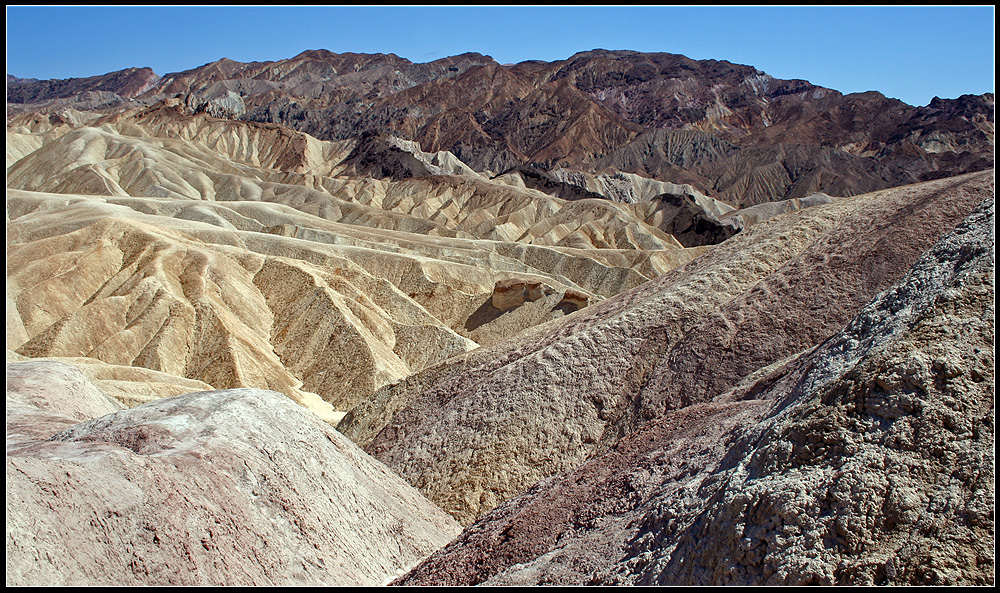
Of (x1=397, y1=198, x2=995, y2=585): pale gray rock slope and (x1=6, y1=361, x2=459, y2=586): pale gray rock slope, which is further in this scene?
(x1=6, y1=361, x2=459, y2=586): pale gray rock slope

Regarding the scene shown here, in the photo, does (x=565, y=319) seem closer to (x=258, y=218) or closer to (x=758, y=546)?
(x=758, y=546)

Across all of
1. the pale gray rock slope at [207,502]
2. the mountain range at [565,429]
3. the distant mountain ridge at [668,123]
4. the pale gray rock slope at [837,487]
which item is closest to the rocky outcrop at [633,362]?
the mountain range at [565,429]

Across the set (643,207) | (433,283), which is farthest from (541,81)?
(433,283)

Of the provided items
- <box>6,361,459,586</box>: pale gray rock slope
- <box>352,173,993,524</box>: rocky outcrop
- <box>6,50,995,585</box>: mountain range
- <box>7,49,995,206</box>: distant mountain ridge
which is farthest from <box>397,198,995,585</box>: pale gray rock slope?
<box>7,49,995,206</box>: distant mountain ridge

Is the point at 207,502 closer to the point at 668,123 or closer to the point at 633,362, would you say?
the point at 633,362

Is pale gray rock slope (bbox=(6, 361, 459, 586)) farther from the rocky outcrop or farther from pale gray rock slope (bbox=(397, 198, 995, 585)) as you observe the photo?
pale gray rock slope (bbox=(397, 198, 995, 585))

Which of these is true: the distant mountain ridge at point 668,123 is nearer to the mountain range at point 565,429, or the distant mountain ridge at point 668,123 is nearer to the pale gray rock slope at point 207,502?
the mountain range at point 565,429

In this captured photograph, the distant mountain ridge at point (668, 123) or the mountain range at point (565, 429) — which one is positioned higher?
the distant mountain ridge at point (668, 123)
